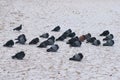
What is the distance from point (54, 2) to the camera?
78.3 feet

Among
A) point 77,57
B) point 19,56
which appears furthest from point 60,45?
point 19,56

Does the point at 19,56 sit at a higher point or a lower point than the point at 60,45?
lower

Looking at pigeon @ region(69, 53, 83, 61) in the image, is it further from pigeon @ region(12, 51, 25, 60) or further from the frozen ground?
pigeon @ region(12, 51, 25, 60)

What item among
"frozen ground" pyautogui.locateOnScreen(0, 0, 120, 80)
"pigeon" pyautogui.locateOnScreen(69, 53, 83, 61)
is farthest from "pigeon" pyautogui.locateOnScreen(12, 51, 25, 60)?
"pigeon" pyautogui.locateOnScreen(69, 53, 83, 61)

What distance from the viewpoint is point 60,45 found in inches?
427

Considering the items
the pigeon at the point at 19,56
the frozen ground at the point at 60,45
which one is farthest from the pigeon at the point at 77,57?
the pigeon at the point at 19,56

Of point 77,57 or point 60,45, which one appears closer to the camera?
point 77,57

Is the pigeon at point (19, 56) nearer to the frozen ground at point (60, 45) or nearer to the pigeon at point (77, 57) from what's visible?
the frozen ground at point (60, 45)

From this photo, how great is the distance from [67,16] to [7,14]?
313cm

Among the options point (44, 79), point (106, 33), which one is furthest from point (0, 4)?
point (44, 79)

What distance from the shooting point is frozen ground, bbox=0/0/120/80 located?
26.5 feet

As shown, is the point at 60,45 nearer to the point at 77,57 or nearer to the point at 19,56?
the point at 77,57

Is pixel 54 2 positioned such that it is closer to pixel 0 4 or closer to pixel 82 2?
pixel 82 2

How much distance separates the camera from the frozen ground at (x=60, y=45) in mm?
8086
